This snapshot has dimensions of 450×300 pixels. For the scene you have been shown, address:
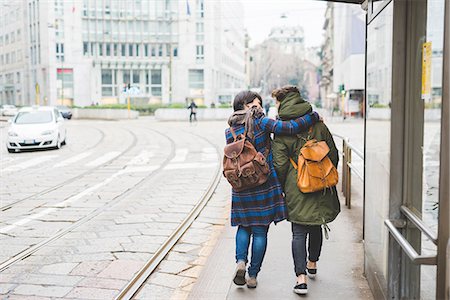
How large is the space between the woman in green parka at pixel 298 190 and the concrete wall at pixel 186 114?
3810cm

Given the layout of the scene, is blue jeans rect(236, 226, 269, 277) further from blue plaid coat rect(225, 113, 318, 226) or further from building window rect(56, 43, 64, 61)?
building window rect(56, 43, 64, 61)

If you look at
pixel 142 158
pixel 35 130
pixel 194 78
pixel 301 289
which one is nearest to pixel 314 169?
pixel 301 289

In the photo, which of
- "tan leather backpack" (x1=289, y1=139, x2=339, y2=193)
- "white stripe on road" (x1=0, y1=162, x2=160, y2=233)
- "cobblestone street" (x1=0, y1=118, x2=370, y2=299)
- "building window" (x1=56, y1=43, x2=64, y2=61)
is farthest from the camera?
"building window" (x1=56, y1=43, x2=64, y2=61)

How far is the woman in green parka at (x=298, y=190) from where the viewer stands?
4.69 metres

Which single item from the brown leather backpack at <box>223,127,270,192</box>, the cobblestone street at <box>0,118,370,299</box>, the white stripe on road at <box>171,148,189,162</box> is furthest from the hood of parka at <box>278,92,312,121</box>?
the white stripe on road at <box>171,148,189,162</box>

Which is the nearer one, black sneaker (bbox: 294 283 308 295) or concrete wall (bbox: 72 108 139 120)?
black sneaker (bbox: 294 283 308 295)

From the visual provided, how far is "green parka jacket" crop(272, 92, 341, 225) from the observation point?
4.68 meters

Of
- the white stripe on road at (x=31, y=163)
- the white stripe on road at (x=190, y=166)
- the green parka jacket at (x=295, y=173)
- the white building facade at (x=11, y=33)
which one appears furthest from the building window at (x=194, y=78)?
the green parka jacket at (x=295, y=173)

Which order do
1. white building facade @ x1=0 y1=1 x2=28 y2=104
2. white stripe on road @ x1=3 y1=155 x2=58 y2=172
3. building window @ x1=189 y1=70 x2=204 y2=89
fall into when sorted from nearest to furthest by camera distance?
white stripe on road @ x1=3 y1=155 x2=58 y2=172 < white building facade @ x1=0 y1=1 x2=28 y2=104 < building window @ x1=189 y1=70 x2=204 y2=89

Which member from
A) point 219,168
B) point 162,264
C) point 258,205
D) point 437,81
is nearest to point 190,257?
point 162,264

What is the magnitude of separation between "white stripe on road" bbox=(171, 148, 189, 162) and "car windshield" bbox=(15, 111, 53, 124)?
4.60 m

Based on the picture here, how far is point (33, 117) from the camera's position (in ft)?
65.6

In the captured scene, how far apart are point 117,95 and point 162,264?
69559mm

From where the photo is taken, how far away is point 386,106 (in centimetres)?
420
